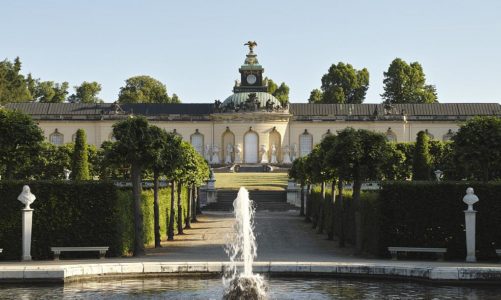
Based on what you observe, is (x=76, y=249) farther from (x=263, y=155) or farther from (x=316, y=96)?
(x=316, y=96)

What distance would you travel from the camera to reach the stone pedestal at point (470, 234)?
74.1 ft

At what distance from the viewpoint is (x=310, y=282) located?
1888cm

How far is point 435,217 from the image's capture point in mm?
23266

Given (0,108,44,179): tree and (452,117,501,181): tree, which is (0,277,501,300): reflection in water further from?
(0,108,44,179): tree

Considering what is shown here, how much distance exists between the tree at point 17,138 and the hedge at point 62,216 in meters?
9.00

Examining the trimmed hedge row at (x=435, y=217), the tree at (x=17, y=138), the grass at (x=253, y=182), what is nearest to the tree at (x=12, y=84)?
the grass at (x=253, y=182)

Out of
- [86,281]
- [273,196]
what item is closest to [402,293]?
[86,281]

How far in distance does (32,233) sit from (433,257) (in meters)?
9.47

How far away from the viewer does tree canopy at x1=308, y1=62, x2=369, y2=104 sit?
105 meters

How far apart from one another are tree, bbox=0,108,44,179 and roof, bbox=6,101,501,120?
190 feet

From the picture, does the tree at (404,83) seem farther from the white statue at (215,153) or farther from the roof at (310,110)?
the white statue at (215,153)

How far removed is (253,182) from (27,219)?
4329 centimetres

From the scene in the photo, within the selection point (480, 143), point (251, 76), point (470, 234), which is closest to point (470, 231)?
point (470, 234)

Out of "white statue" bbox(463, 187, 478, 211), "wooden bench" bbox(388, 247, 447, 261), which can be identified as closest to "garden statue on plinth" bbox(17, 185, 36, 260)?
"wooden bench" bbox(388, 247, 447, 261)
